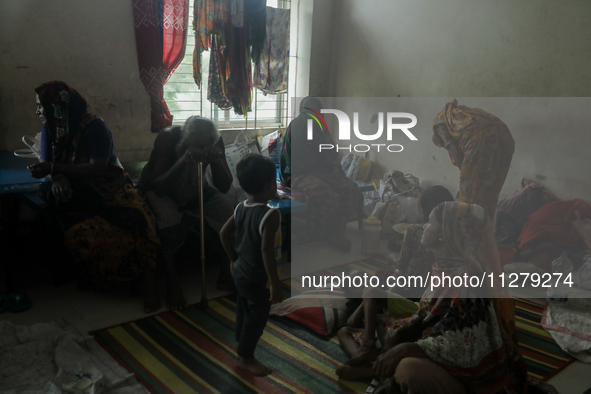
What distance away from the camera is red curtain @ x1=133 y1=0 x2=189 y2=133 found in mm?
4009

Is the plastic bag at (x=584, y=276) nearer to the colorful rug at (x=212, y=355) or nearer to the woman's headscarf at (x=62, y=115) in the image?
the colorful rug at (x=212, y=355)

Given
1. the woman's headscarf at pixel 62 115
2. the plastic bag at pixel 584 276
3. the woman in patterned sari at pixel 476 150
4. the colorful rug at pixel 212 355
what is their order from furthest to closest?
the plastic bag at pixel 584 276 < the woman's headscarf at pixel 62 115 < the woman in patterned sari at pixel 476 150 < the colorful rug at pixel 212 355

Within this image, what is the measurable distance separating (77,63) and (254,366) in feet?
9.67

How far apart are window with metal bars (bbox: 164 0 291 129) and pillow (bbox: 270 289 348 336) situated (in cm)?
264

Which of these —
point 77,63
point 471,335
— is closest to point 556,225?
point 471,335

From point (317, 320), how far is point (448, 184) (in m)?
2.45

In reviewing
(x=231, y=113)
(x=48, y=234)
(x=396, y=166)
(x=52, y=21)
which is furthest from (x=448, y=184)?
(x=52, y=21)

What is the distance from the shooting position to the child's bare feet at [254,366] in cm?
198

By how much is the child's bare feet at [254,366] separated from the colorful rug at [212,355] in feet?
0.08

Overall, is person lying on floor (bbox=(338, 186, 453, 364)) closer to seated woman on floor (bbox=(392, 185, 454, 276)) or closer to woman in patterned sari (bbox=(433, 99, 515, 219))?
seated woman on floor (bbox=(392, 185, 454, 276))

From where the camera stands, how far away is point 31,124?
3602 mm

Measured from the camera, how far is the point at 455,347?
1478 mm

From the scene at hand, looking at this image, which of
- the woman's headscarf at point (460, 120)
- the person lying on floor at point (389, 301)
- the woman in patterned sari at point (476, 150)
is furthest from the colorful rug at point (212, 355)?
the woman's headscarf at point (460, 120)

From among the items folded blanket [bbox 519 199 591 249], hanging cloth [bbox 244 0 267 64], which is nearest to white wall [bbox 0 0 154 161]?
hanging cloth [bbox 244 0 267 64]
